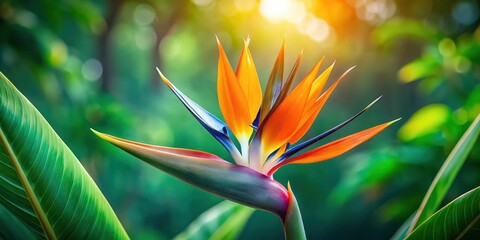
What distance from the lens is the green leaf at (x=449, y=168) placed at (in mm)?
411

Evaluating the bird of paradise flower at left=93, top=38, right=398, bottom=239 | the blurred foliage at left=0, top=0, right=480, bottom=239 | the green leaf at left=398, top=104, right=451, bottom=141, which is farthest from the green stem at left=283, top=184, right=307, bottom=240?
the blurred foliage at left=0, top=0, right=480, bottom=239

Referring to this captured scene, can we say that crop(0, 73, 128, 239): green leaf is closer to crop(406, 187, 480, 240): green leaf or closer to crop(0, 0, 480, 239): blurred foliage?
crop(406, 187, 480, 240): green leaf

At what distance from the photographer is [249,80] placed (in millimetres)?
391

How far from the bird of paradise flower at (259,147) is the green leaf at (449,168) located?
107 millimetres

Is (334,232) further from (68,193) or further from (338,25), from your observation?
(68,193)

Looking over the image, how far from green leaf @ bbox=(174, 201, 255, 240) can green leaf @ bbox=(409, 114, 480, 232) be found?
0.19m

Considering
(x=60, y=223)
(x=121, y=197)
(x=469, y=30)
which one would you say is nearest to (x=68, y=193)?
(x=60, y=223)

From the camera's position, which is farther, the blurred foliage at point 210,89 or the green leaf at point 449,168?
the blurred foliage at point 210,89

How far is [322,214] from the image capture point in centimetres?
316

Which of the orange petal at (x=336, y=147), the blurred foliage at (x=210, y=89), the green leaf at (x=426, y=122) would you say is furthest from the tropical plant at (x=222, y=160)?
the blurred foliage at (x=210, y=89)

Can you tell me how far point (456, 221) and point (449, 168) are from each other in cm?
7

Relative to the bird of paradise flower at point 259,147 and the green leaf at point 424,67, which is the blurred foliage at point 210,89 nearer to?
the green leaf at point 424,67

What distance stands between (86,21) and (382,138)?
1957 millimetres

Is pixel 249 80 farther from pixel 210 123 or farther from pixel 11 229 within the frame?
pixel 11 229
